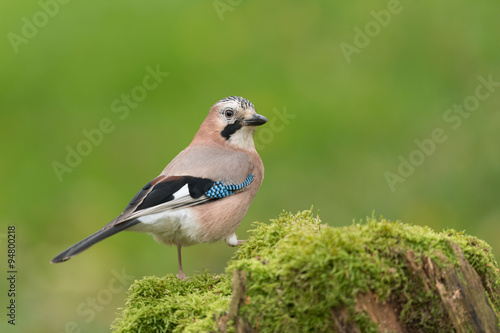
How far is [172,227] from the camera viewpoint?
704 cm

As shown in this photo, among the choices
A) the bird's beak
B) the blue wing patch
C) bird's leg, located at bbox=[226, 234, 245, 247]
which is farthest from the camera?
the bird's beak

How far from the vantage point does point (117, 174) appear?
440 inches

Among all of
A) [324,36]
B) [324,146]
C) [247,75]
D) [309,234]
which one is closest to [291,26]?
[324,36]

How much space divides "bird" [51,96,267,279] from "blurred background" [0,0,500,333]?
2425 millimetres

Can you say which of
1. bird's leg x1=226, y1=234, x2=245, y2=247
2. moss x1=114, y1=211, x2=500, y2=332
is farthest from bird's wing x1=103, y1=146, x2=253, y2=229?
moss x1=114, y1=211, x2=500, y2=332

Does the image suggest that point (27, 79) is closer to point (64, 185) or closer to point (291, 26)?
point (64, 185)

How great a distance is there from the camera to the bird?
268 inches

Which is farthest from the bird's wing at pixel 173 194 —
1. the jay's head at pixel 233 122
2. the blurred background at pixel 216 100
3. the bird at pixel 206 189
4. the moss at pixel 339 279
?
the blurred background at pixel 216 100

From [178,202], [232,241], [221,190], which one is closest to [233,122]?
[221,190]

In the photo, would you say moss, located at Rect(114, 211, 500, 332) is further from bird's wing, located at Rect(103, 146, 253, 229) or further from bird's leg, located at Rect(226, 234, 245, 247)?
bird's leg, located at Rect(226, 234, 245, 247)

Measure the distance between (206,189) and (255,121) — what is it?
1328 mm

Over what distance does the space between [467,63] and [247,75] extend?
13.5ft

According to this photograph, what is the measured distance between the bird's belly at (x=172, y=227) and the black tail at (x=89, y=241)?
0.78ft

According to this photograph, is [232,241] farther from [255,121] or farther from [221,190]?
[255,121]
